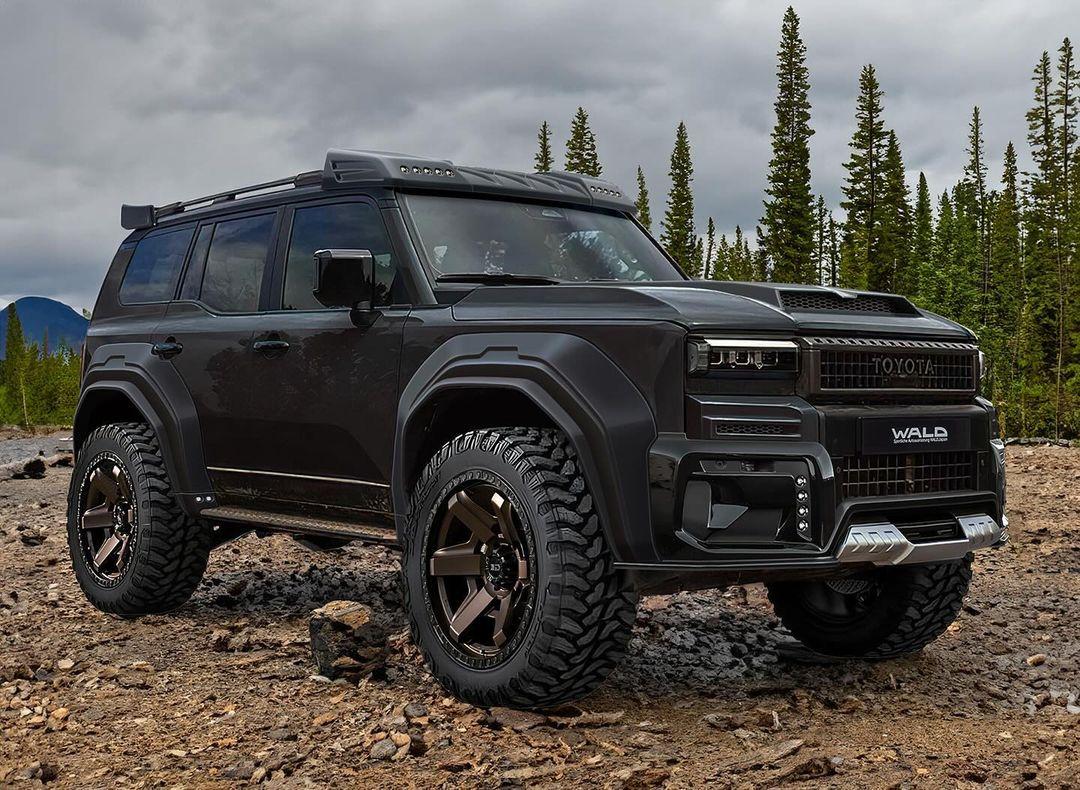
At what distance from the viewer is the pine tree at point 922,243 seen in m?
72.1

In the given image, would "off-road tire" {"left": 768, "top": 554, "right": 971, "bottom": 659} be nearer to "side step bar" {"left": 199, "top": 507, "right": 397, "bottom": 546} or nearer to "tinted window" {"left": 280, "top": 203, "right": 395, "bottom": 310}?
"side step bar" {"left": 199, "top": 507, "right": 397, "bottom": 546}

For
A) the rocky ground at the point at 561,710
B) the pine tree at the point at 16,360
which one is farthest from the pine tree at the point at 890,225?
the pine tree at the point at 16,360

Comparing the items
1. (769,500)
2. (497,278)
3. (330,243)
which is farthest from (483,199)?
(769,500)

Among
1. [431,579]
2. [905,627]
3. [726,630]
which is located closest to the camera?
[431,579]

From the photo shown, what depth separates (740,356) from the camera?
4.19 metres

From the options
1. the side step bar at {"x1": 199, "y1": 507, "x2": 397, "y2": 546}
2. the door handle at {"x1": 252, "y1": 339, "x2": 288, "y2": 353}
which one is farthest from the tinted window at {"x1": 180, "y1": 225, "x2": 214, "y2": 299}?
the side step bar at {"x1": 199, "y1": 507, "x2": 397, "y2": 546}

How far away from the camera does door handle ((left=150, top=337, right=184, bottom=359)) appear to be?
6.65 metres

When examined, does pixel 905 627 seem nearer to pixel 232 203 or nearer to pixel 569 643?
pixel 569 643

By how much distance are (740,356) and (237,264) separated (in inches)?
134

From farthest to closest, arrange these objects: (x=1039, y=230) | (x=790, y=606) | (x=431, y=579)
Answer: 1. (x=1039, y=230)
2. (x=790, y=606)
3. (x=431, y=579)

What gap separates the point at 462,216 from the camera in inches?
225

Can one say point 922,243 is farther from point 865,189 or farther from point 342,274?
point 342,274

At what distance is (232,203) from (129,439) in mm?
1509

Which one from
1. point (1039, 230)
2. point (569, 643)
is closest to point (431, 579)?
point (569, 643)
